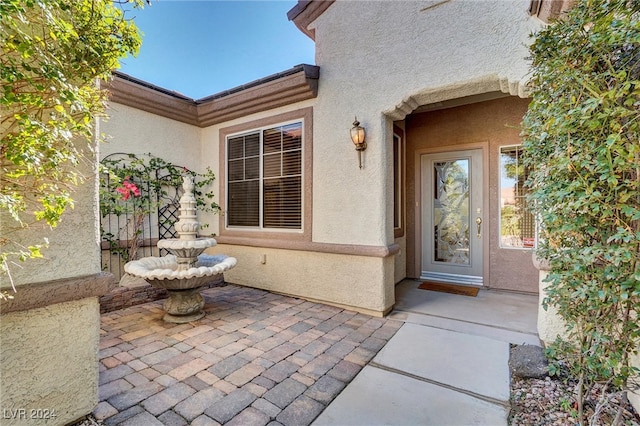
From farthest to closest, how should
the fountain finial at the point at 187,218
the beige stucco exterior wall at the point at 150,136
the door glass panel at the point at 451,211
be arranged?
the door glass panel at the point at 451,211 → the beige stucco exterior wall at the point at 150,136 → the fountain finial at the point at 187,218

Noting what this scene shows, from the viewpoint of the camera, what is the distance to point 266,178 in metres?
5.69

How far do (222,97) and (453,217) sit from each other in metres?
5.50

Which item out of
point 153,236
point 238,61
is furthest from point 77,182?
point 238,61

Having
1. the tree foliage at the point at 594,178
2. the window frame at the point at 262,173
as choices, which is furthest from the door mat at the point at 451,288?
the tree foliage at the point at 594,178

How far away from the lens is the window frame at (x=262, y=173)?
5016 mm

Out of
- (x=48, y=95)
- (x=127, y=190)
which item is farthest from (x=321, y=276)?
(x=48, y=95)

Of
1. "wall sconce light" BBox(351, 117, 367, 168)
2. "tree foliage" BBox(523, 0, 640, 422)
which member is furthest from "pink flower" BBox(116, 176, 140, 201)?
"tree foliage" BBox(523, 0, 640, 422)

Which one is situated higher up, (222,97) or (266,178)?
(222,97)

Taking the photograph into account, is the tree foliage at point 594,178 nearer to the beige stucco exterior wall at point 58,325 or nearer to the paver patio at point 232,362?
the paver patio at point 232,362

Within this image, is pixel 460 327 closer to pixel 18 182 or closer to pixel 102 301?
pixel 18 182

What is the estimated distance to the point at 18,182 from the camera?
5.96 ft

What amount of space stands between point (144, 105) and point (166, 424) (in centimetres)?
544

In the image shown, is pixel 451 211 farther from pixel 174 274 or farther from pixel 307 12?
pixel 174 274

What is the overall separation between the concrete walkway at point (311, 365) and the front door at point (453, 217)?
1.46 metres
